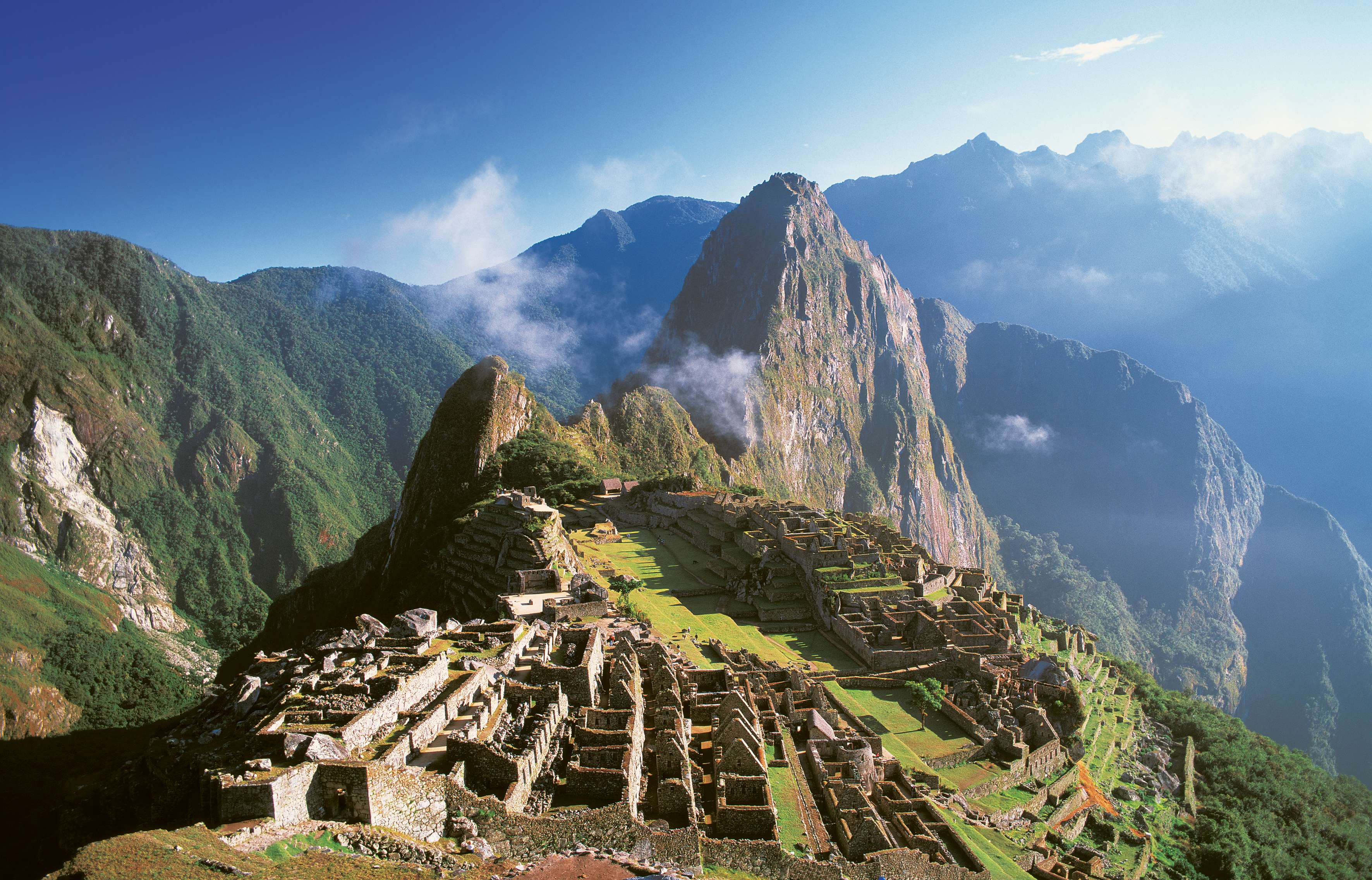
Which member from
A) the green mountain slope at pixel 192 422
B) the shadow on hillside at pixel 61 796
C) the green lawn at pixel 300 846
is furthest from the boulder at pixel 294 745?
the green mountain slope at pixel 192 422

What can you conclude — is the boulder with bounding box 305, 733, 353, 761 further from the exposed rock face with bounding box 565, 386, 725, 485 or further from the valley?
the exposed rock face with bounding box 565, 386, 725, 485

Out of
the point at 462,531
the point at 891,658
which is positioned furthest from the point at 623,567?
the point at 891,658

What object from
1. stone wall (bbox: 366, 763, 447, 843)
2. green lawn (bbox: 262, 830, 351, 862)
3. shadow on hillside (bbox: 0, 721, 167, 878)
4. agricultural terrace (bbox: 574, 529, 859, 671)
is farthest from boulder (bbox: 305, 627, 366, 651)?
agricultural terrace (bbox: 574, 529, 859, 671)

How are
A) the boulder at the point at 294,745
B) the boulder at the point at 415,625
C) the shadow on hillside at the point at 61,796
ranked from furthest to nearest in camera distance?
1. the boulder at the point at 415,625
2. the shadow on hillside at the point at 61,796
3. the boulder at the point at 294,745

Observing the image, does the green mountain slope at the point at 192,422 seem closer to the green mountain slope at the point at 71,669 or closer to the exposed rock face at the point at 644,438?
the green mountain slope at the point at 71,669

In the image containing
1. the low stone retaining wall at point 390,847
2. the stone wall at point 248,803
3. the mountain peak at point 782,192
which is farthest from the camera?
the mountain peak at point 782,192

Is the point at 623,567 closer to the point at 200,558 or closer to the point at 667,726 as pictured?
the point at 667,726
